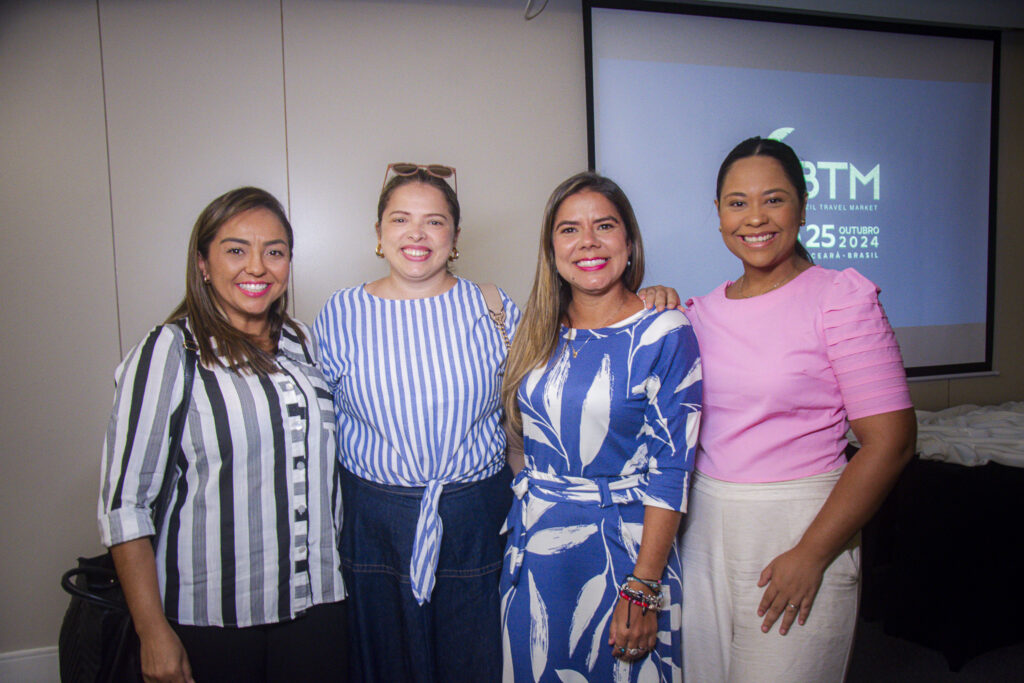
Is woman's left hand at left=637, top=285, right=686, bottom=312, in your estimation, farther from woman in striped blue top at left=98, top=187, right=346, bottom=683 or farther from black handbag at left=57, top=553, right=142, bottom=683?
black handbag at left=57, top=553, right=142, bottom=683

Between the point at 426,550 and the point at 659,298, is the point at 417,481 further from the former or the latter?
the point at 659,298

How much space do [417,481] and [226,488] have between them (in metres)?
0.45

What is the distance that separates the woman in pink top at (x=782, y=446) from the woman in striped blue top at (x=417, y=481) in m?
0.56

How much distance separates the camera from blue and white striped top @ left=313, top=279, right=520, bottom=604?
143 cm

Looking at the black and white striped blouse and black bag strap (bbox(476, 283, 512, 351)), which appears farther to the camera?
black bag strap (bbox(476, 283, 512, 351))

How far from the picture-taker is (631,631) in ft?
4.04

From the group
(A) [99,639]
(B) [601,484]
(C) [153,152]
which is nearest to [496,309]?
(B) [601,484]

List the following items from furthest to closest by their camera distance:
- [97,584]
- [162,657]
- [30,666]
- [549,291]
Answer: [30,666] < [549,291] < [97,584] < [162,657]

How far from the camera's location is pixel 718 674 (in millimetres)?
1260

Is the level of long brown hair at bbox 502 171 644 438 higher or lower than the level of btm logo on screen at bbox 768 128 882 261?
lower

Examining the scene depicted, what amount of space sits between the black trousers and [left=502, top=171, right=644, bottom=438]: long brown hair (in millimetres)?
687

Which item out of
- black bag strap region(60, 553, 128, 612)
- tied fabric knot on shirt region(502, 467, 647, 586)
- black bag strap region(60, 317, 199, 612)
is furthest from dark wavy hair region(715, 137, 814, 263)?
black bag strap region(60, 553, 128, 612)

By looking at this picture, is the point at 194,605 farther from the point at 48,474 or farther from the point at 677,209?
the point at 677,209

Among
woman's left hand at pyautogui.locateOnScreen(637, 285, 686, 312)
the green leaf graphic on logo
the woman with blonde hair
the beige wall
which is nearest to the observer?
the woman with blonde hair
